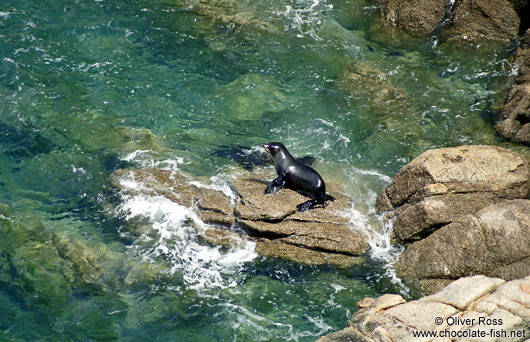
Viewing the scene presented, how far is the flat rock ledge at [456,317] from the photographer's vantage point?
529 centimetres

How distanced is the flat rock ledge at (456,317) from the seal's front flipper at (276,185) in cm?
288

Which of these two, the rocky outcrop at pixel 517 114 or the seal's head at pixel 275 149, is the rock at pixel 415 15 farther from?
the seal's head at pixel 275 149

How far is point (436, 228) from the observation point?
309 inches

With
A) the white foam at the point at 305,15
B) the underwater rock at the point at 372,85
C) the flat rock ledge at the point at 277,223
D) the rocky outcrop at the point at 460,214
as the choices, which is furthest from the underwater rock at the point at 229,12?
the rocky outcrop at the point at 460,214

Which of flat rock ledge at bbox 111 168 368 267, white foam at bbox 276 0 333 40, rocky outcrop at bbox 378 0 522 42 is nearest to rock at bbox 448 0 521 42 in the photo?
rocky outcrop at bbox 378 0 522 42

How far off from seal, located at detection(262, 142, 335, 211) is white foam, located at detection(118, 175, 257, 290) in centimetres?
115

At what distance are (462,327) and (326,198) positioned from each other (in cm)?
357

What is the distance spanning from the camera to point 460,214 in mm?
7777

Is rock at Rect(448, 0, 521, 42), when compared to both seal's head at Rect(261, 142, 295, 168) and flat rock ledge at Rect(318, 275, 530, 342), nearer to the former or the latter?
seal's head at Rect(261, 142, 295, 168)

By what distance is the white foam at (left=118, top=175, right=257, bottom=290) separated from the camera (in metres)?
7.86

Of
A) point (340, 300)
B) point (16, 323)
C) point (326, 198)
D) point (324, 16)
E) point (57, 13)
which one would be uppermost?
point (324, 16)

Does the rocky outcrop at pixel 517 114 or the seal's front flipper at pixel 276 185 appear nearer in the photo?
the seal's front flipper at pixel 276 185

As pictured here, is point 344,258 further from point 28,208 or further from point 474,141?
point 28,208

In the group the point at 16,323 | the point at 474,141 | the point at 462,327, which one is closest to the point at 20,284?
the point at 16,323
